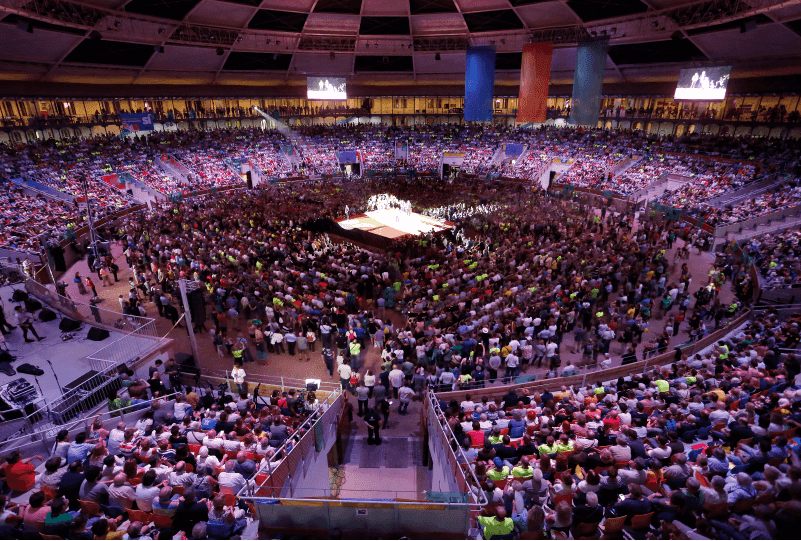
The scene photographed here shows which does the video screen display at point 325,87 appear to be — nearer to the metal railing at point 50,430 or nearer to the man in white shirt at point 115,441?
the metal railing at point 50,430

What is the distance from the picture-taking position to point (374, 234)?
2722 cm

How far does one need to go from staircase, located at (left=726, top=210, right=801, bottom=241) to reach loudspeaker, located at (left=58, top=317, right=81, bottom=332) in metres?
29.7

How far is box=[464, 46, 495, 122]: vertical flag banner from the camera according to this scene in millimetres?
32594

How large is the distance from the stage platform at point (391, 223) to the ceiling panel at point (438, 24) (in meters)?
18.0

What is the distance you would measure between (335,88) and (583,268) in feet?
126

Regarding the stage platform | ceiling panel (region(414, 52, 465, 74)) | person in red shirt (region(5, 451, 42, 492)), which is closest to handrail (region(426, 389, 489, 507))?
person in red shirt (region(5, 451, 42, 492))

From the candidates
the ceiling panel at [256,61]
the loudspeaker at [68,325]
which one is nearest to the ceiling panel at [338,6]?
the ceiling panel at [256,61]

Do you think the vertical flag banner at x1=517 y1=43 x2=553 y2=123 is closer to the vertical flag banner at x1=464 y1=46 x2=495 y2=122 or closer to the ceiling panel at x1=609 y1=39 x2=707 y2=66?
the vertical flag banner at x1=464 y1=46 x2=495 y2=122

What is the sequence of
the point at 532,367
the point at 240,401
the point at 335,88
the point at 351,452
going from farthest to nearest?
the point at 335,88
the point at 532,367
the point at 351,452
the point at 240,401

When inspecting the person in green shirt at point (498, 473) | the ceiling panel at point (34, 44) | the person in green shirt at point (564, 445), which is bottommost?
the person in green shirt at point (498, 473)

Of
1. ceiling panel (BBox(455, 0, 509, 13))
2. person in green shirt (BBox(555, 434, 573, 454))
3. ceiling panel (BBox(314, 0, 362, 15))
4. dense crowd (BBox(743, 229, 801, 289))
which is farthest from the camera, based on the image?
ceiling panel (BBox(314, 0, 362, 15))

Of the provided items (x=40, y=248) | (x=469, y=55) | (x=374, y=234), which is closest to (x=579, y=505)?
(x=374, y=234)

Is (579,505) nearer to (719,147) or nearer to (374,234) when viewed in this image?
(374,234)

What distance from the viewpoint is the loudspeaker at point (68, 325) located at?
13.2 meters
